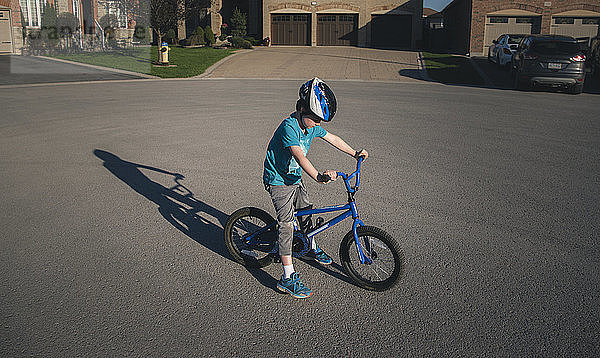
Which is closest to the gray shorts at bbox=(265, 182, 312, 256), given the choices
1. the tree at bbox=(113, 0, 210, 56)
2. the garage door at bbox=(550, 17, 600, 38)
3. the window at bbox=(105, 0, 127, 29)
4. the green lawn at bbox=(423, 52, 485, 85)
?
the green lawn at bbox=(423, 52, 485, 85)

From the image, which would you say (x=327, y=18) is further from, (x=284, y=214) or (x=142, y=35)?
(x=284, y=214)

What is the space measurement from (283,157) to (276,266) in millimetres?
1199

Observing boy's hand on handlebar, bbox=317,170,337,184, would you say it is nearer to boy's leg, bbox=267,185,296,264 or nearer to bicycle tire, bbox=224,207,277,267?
boy's leg, bbox=267,185,296,264

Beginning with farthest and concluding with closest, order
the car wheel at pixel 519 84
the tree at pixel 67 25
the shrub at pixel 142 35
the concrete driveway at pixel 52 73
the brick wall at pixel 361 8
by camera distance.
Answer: the brick wall at pixel 361 8, the shrub at pixel 142 35, the tree at pixel 67 25, the concrete driveway at pixel 52 73, the car wheel at pixel 519 84

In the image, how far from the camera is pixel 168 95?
1742 cm

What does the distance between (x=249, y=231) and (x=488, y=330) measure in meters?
2.21

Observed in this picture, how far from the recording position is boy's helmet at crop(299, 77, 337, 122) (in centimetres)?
394

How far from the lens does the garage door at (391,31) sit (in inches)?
1857

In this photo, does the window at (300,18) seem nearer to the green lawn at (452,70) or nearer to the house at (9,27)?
the green lawn at (452,70)

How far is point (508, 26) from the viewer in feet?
123

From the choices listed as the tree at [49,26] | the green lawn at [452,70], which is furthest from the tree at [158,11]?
the green lawn at [452,70]

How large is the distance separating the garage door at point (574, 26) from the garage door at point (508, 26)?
1.24 meters

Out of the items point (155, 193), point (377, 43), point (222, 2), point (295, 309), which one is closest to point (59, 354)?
point (295, 309)

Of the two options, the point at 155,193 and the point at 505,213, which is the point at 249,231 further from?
the point at 505,213
